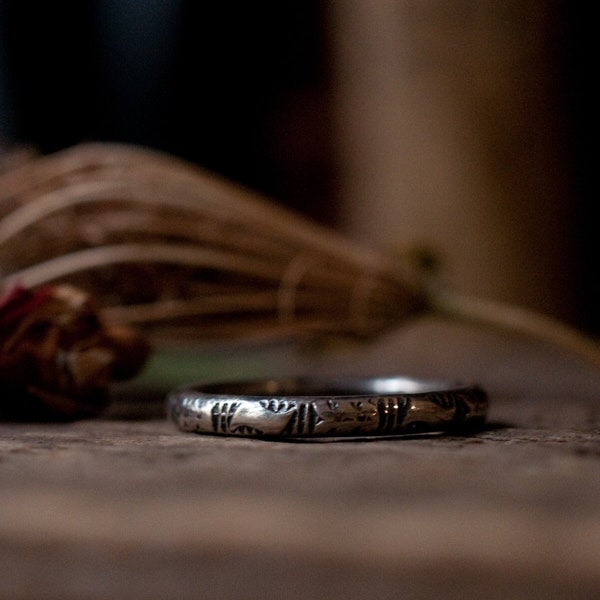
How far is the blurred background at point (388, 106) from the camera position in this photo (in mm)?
Result: 1183

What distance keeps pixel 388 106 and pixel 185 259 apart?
2.49ft

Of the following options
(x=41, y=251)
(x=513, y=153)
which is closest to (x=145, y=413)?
(x=41, y=251)

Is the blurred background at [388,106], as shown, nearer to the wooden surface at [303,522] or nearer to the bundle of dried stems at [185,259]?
the bundle of dried stems at [185,259]

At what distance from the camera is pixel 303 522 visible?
266 millimetres

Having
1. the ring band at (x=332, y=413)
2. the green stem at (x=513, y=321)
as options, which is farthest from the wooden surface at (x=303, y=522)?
the green stem at (x=513, y=321)

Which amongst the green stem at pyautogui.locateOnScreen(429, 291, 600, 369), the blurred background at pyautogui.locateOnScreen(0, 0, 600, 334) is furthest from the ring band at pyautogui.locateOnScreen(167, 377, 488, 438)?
the blurred background at pyautogui.locateOnScreen(0, 0, 600, 334)

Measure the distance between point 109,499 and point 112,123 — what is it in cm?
172

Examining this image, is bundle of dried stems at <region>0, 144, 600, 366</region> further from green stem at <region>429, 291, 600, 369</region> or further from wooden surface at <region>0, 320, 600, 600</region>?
wooden surface at <region>0, 320, 600, 600</region>

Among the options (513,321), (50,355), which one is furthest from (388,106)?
(50,355)

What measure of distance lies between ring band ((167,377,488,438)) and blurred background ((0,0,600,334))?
1.26 ft

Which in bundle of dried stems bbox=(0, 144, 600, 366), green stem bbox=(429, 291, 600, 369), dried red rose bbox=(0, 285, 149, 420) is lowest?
dried red rose bbox=(0, 285, 149, 420)

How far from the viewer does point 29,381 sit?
19.2 inches

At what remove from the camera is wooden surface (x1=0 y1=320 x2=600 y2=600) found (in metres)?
0.24

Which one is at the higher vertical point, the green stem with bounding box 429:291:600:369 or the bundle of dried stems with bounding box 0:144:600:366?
the bundle of dried stems with bounding box 0:144:600:366
